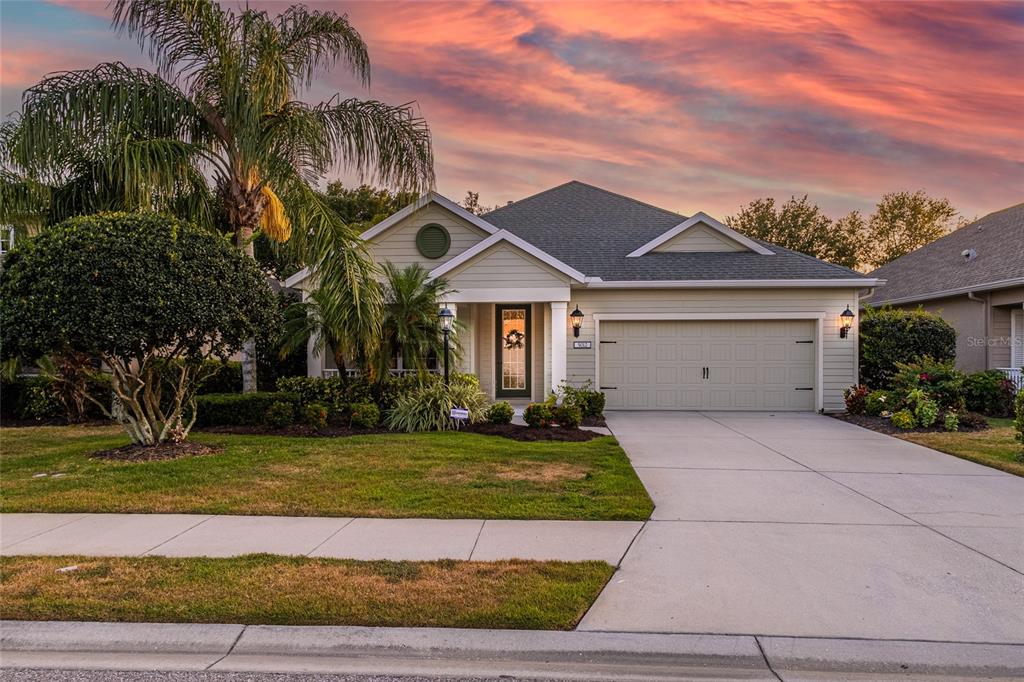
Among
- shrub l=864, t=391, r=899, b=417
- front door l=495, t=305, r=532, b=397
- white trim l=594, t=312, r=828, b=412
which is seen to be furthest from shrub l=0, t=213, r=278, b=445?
shrub l=864, t=391, r=899, b=417

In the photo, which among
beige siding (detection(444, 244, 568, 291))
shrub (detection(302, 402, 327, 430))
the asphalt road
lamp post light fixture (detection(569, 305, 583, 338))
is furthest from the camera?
lamp post light fixture (detection(569, 305, 583, 338))

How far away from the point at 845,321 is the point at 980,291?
5.21 metres

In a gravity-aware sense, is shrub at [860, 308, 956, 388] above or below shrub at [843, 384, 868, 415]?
above

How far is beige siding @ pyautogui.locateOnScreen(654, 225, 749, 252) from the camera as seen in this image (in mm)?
15727

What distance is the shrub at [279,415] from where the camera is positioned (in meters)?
10.8

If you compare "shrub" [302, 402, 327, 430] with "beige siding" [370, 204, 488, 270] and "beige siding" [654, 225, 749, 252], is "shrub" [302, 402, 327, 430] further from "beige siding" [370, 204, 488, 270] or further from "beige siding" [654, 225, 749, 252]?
"beige siding" [654, 225, 749, 252]

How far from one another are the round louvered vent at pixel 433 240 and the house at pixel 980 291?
12.5m

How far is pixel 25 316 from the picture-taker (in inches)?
292

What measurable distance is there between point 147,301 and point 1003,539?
30.7 feet

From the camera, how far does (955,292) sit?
54.9ft

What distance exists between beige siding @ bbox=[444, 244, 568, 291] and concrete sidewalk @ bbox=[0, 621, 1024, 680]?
1053cm

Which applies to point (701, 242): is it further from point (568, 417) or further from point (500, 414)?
point (500, 414)

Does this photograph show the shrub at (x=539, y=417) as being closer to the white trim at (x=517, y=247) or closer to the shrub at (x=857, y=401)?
the white trim at (x=517, y=247)

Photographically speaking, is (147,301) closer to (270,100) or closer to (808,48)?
(270,100)
